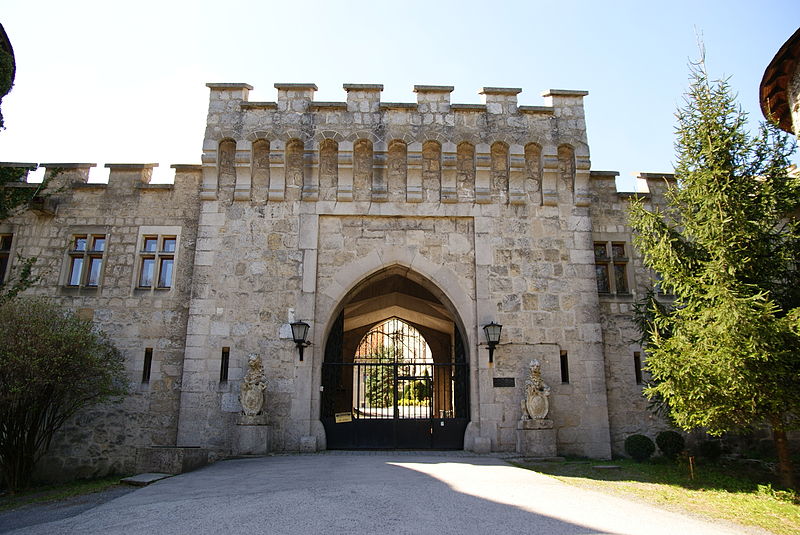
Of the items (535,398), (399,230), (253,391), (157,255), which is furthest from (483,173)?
(157,255)

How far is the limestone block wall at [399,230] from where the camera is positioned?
11.4 meters

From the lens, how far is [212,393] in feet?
36.8

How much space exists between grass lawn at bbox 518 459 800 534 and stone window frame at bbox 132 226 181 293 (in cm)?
804

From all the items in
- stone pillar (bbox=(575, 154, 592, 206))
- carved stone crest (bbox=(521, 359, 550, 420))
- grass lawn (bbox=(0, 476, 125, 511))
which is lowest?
grass lawn (bbox=(0, 476, 125, 511))

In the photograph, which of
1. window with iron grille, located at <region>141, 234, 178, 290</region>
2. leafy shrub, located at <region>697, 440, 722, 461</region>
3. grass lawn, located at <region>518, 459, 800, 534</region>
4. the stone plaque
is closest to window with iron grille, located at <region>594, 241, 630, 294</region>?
the stone plaque

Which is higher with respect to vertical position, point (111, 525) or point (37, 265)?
point (37, 265)

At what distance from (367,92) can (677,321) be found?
7.69m

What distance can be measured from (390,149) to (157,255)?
17.7ft

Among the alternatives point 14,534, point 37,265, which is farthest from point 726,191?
point 37,265

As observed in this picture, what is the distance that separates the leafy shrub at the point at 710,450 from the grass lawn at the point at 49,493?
10453 mm

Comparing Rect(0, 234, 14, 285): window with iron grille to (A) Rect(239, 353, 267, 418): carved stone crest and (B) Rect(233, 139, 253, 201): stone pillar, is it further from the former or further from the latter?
(A) Rect(239, 353, 267, 418): carved stone crest

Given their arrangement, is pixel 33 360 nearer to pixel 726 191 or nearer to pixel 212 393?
pixel 212 393

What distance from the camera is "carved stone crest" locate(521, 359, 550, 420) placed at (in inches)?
425

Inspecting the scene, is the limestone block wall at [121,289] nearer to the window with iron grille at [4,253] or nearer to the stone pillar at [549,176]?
the window with iron grille at [4,253]
